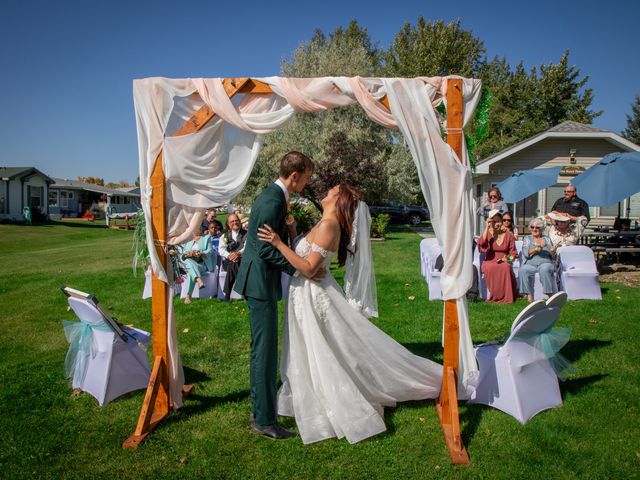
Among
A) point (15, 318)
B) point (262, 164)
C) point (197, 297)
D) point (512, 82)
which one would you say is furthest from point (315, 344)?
point (512, 82)

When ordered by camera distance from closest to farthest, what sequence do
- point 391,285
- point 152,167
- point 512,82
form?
point 152,167, point 391,285, point 512,82

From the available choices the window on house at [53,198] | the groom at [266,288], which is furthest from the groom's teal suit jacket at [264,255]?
the window on house at [53,198]

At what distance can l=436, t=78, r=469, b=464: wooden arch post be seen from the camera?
3749mm

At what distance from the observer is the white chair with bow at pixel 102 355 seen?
4.47m

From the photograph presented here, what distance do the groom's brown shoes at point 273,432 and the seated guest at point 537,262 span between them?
222 inches

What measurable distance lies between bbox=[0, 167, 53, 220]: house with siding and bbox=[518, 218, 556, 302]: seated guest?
121ft

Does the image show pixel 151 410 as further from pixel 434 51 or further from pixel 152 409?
pixel 434 51

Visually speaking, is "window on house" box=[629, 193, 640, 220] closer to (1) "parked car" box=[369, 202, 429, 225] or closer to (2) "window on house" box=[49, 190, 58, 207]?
(1) "parked car" box=[369, 202, 429, 225]

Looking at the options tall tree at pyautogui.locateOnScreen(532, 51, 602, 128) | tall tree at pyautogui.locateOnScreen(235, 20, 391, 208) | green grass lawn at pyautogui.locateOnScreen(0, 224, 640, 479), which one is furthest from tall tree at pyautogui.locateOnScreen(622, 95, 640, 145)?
green grass lawn at pyautogui.locateOnScreen(0, 224, 640, 479)

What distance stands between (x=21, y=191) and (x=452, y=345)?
1679 inches

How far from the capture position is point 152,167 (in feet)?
13.5

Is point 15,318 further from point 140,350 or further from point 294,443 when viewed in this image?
point 294,443

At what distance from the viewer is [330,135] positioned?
87.5 ft

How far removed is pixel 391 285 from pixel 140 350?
583cm
